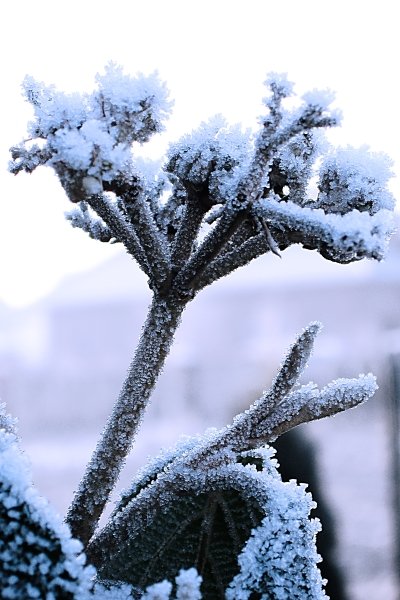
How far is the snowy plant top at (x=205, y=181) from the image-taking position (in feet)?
1.25

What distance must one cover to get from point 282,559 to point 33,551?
163mm

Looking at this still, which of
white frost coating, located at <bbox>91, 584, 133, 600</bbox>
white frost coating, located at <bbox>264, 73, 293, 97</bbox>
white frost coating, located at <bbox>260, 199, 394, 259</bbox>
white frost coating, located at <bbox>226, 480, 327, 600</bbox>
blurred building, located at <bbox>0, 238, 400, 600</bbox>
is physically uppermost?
blurred building, located at <bbox>0, 238, 400, 600</bbox>

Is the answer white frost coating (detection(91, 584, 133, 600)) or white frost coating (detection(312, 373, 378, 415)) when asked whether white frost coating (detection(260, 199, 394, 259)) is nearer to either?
white frost coating (detection(312, 373, 378, 415))

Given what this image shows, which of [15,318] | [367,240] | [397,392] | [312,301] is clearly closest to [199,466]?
[367,240]

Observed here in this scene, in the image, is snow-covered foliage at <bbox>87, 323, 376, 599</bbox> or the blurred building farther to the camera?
the blurred building

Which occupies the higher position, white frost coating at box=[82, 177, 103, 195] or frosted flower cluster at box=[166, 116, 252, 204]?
frosted flower cluster at box=[166, 116, 252, 204]

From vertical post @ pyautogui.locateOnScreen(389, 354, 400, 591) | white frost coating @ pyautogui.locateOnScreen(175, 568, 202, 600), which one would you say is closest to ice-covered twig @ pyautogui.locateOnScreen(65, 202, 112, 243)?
white frost coating @ pyautogui.locateOnScreen(175, 568, 202, 600)

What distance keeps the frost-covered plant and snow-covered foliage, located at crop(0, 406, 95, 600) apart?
0.18 ft

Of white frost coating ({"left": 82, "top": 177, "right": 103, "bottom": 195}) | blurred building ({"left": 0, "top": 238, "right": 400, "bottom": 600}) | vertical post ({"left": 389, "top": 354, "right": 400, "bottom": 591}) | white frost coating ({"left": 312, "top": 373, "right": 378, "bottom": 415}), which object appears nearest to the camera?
white frost coating ({"left": 82, "top": 177, "right": 103, "bottom": 195})

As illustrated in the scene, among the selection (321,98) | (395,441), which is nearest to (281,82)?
(321,98)

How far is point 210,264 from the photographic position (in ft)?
1.55

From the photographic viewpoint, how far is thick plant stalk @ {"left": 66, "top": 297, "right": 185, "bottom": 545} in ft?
1.57

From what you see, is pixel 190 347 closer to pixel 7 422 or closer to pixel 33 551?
pixel 7 422

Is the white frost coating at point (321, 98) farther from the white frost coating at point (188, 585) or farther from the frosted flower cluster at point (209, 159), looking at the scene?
the white frost coating at point (188, 585)
